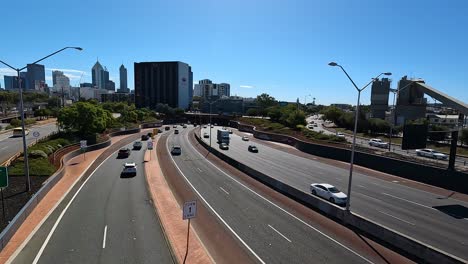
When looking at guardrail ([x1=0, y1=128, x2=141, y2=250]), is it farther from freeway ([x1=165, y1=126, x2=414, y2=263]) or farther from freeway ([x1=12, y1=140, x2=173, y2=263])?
freeway ([x1=165, y1=126, x2=414, y2=263])

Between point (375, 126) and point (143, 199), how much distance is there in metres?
75.5

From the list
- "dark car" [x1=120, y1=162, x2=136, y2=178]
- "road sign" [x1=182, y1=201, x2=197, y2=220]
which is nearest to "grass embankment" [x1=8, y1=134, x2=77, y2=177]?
"dark car" [x1=120, y1=162, x2=136, y2=178]

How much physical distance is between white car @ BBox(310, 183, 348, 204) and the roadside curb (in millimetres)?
12026

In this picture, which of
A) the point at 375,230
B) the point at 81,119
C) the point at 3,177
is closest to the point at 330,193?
the point at 375,230

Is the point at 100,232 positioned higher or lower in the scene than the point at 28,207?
lower

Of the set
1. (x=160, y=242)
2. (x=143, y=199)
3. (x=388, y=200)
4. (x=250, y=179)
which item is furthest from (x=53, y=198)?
(x=388, y=200)

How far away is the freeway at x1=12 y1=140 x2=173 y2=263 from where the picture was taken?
15398mm

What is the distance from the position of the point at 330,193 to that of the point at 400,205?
19.3 ft

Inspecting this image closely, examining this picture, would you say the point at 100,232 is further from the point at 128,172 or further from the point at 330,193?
the point at 330,193

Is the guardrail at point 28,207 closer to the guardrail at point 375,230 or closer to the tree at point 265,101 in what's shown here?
the guardrail at point 375,230

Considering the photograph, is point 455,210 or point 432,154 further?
point 432,154

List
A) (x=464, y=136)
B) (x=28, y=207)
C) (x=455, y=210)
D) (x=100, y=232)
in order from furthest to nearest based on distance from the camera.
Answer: (x=464, y=136) → (x=455, y=210) → (x=28, y=207) → (x=100, y=232)

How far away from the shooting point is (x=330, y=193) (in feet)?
85.6

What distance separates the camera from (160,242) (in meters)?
17.2
